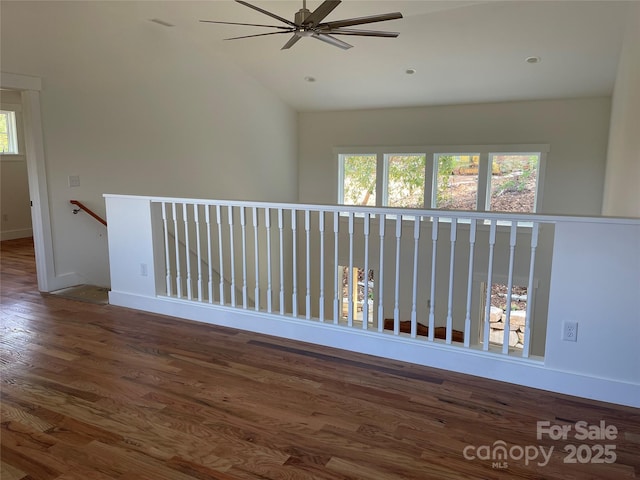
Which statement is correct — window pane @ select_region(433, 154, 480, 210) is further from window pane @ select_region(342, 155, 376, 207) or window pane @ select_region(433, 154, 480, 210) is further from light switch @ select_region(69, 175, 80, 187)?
light switch @ select_region(69, 175, 80, 187)

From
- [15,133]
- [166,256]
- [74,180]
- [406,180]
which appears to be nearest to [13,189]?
[15,133]

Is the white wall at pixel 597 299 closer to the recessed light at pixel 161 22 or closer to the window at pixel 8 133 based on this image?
the recessed light at pixel 161 22

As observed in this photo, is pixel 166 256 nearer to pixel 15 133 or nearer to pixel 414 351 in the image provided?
pixel 414 351

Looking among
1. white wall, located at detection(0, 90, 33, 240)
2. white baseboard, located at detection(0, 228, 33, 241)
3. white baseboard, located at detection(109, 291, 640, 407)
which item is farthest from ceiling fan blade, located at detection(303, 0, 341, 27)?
white baseboard, located at detection(0, 228, 33, 241)

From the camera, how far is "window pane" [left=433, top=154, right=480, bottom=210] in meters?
7.36

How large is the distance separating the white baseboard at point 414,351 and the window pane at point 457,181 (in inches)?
194

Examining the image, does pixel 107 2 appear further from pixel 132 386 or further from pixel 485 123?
pixel 485 123

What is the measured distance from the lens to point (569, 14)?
15.3 feet

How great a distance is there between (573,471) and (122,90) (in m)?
5.42

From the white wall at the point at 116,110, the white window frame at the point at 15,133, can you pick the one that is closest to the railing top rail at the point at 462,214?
the white wall at the point at 116,110

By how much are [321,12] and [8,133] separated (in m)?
7.26

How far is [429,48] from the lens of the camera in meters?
5.65

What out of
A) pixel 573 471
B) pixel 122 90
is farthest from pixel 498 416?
pixel 122 90

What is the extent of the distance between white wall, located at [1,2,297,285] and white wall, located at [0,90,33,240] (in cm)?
380
